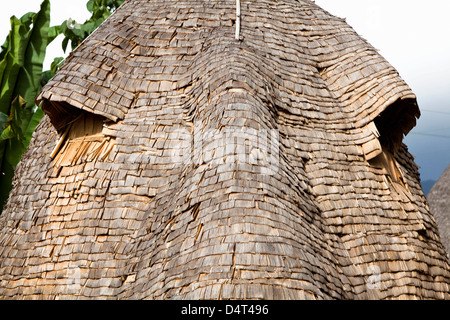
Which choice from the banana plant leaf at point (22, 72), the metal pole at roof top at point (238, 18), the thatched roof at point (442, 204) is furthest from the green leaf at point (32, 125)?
the thatched roof at point (442, 204)

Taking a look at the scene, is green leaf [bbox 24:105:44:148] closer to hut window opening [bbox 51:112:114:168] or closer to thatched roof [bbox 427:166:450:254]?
hut window opening [bbox 51:112:114:168]

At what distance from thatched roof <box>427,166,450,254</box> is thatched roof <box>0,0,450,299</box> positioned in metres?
10.5

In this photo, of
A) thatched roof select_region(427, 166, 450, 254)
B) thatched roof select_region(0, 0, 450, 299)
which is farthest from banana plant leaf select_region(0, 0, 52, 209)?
thatched roof select_region(427, 166, 450, 254)

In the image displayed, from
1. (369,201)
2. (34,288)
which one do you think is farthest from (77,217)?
(369,201)

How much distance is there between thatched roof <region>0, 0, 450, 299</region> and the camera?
5.17 metres

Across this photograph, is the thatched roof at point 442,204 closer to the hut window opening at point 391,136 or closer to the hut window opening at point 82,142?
the hut window opening at point 391,136

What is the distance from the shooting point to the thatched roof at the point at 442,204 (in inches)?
702

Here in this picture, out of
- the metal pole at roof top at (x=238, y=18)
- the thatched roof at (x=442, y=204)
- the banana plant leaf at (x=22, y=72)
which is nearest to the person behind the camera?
the metal pole at roof top at (x=238, y=18)

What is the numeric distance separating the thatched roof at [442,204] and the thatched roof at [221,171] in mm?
10546

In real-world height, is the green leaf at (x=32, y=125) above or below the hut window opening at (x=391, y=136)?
above

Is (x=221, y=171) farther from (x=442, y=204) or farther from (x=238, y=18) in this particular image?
(x=442, y=204)

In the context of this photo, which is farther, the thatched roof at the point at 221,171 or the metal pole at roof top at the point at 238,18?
the metal pole at roof top at the point at 238,18

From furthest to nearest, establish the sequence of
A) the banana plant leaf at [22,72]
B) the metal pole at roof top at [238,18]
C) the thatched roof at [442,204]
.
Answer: the thatched roof at [442,204] → the banana plant leaf at [22,72] → the metal pole at roof top at [238,18]

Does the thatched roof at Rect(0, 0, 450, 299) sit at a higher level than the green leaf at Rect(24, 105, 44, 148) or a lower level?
lower
